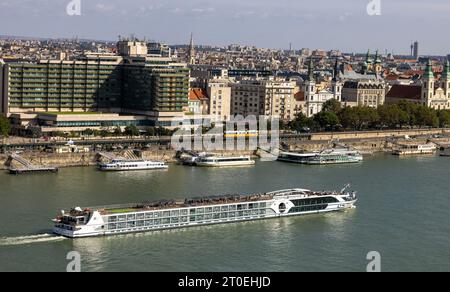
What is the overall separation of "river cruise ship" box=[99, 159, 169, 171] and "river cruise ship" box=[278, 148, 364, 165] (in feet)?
11.6

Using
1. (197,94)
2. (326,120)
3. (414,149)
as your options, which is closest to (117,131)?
(197,94)

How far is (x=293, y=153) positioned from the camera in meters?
24.0

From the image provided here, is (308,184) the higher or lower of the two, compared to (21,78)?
lower

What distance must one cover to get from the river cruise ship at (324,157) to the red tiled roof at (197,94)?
21.7 feet

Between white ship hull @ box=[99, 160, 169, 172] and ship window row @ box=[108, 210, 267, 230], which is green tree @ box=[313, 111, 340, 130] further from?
ship window row @ box=[108, 210, 267, 230]

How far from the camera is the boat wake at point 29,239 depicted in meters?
12.9

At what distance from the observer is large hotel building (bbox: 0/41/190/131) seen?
87.1 feet

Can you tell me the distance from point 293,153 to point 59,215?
10443mm

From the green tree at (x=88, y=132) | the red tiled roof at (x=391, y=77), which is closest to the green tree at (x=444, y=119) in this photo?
the red tiled roof at (x=391, y=77)

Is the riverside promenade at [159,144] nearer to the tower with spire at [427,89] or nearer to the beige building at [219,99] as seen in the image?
the beige building at [219,99]

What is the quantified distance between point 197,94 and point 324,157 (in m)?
7.80

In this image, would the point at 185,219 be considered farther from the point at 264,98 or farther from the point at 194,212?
the point at 264,98

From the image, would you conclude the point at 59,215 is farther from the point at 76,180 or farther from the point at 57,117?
the point at 57,117
